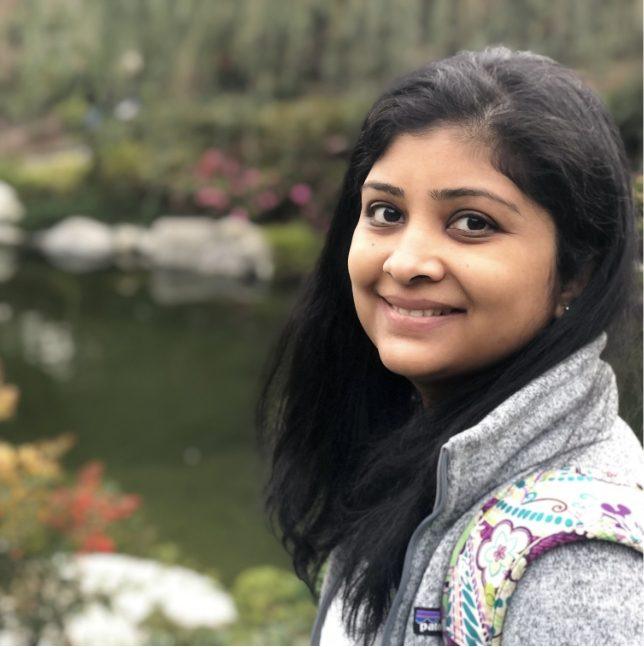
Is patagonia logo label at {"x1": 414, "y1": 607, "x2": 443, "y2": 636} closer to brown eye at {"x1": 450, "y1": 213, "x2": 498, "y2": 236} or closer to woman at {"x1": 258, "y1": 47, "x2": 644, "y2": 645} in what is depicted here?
woman at {"x1": 258, "y1": 47, "x2": 644, "y2": 645}

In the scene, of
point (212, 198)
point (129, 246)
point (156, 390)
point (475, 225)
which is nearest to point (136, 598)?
point (156, 390)

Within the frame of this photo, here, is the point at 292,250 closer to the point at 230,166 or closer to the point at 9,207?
the point at 230,166

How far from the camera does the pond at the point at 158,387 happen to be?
4254mm

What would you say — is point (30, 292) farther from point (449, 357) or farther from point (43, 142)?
point (449, 357)

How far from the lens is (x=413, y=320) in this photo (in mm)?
858

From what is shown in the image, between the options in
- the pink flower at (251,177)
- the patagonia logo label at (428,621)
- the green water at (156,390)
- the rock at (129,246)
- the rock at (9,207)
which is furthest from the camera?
the rock at (9,207)

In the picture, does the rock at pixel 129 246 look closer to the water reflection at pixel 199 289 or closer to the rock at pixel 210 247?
the rock at pixel 210 247

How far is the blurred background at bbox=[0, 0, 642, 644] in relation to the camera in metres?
3.01

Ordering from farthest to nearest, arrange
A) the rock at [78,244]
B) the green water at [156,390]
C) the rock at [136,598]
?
the rock at [78,244]
the green water at [156,390]
the rock at [136,598]

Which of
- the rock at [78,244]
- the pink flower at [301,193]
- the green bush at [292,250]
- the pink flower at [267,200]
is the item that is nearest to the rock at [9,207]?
the rock at [78,244]

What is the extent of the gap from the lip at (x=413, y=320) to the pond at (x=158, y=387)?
2688 millimetres

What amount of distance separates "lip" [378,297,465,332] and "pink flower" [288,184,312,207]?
6.10 metres

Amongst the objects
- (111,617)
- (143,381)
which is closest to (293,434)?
(111,617)

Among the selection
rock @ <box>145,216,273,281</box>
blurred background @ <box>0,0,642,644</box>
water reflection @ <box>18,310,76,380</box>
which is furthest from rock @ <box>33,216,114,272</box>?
water reflection @ <box>18,310,76,380</box>
